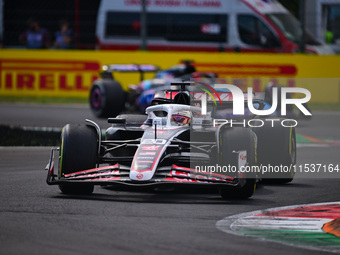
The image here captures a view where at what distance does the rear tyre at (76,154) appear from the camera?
345 inches

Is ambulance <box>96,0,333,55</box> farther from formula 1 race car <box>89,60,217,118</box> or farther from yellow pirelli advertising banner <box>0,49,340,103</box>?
formula 1 race car <box>89,60,217,118</box>

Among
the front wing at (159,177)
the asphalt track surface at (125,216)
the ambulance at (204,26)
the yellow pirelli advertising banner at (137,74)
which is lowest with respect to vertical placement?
the asphalt track surface at (125,216)

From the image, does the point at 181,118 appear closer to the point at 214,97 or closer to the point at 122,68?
the point at 214,97

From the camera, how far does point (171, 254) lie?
602 centimetres

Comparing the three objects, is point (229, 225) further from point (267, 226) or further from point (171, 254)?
point (171, 254)

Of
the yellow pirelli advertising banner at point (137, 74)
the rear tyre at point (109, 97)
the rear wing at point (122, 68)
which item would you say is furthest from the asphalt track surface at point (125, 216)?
the yellow pirelli advertising banner at point (137, 74)

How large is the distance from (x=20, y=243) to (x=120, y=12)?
1906 cm

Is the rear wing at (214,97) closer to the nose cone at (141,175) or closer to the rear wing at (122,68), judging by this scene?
the nose cone at (141,175)

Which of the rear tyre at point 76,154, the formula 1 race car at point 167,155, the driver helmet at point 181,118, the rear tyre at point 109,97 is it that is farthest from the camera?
the rear tyre at point 109,97

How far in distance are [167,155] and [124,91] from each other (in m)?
10.5

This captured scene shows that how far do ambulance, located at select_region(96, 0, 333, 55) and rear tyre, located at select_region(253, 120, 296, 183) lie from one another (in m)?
13.6

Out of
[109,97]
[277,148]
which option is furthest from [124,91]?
[277,148]

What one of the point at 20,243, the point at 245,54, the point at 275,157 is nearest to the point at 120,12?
the point at 245,54

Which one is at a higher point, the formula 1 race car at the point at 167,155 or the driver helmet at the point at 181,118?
the driver helmet at the point at 181,118
